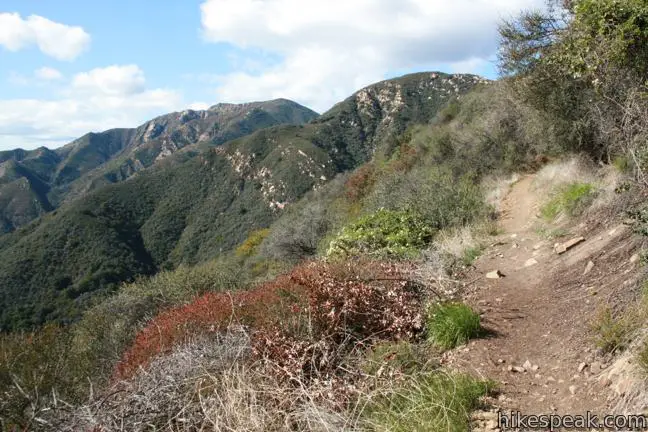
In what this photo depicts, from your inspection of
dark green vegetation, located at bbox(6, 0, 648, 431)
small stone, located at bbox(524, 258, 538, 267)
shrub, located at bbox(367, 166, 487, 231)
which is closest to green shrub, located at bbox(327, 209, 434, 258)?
dark green vegetation, located at bbox(6, 0, 648, 431)

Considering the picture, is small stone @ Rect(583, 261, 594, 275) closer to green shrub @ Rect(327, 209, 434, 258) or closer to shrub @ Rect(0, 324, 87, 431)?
green shrub @ Rect(327, 209, 434, 258)

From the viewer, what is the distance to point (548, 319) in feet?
16.0

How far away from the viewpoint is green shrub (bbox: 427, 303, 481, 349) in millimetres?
4664

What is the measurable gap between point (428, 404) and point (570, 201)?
646 cm

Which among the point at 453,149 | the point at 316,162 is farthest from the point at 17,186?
the point at 453,149

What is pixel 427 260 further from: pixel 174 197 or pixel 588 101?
pixel 174 197

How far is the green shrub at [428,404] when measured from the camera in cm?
323

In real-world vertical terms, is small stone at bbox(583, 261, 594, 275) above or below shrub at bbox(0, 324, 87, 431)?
above

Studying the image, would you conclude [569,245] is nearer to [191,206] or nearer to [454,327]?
[454,327]

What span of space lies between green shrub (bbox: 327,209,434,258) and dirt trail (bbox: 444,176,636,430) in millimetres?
1419

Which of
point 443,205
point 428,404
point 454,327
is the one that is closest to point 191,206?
point 443,205

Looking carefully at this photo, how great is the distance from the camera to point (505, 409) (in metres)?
3.42

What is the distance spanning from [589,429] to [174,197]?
126 m

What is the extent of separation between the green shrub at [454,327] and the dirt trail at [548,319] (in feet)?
0.41
